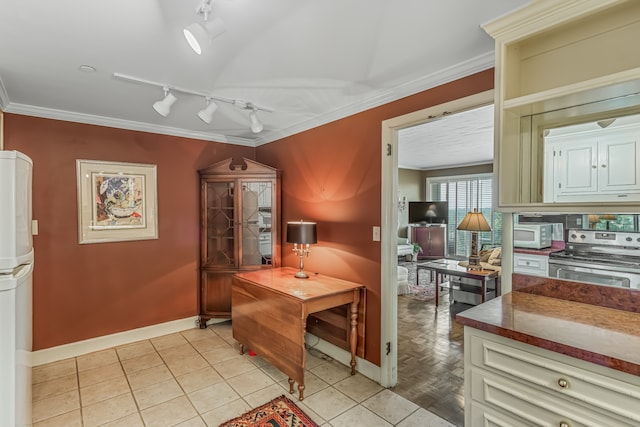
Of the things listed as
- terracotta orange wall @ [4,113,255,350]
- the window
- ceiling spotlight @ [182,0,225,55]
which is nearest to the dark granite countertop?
ceiling spotlight @ [182,0,225,55]

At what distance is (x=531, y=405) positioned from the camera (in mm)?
1234

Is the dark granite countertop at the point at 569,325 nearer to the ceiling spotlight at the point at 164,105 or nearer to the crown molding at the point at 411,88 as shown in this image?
the crown molding at the point at 411,88

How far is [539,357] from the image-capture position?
121 cm

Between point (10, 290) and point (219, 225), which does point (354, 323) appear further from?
point (10, 290)

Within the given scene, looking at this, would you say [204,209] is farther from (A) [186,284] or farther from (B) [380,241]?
(B) [380,241]

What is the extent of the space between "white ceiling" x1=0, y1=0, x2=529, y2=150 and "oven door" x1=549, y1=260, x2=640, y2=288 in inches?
47.1

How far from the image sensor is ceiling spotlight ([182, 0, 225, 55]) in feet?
4.31

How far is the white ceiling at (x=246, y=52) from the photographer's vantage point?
146 cm

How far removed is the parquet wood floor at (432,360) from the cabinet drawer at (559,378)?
3.35 feet

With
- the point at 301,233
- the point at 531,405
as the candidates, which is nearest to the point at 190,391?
the point at 301,233

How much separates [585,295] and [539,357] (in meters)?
0.63

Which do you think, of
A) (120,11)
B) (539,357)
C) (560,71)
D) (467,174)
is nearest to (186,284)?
(120,11)

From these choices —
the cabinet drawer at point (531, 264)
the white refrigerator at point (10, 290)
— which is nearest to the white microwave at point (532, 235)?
the cabinet drawer at point (531, 264)

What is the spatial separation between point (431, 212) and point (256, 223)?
5.09 m
